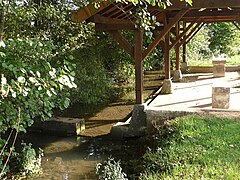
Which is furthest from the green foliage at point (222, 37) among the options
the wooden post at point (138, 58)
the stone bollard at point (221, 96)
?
the wooden post at point (138, 58)

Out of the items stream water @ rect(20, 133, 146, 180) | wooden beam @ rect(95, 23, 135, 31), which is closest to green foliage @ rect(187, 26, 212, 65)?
wooden beam @ rect(95, 23, 135, 31)

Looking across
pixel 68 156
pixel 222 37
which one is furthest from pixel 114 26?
pixel 222 37

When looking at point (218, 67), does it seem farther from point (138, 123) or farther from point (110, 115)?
point (138, 123)

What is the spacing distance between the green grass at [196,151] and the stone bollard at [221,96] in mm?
1190

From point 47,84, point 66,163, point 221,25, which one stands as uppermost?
point 221,25

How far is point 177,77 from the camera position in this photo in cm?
1333

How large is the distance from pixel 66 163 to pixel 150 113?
2.07 m

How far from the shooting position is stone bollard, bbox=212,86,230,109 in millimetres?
7657

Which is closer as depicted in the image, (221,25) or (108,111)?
(108,111)

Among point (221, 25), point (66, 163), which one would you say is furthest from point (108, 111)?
point (221, 25)

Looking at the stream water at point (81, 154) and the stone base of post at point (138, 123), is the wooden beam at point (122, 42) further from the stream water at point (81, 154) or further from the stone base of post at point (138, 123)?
the stream water at point (81, 154)

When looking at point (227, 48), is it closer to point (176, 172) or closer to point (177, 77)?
point (177, 77)

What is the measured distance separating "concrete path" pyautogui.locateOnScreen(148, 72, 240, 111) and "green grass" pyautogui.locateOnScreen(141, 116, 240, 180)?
968 mm

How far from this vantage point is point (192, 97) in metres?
9.50
